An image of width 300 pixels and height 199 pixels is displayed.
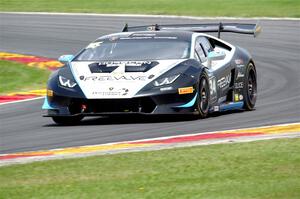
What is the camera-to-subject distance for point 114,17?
3194 cm

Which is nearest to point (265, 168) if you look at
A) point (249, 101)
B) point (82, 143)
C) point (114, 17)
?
point (82, 143)

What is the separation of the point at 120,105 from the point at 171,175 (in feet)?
13.5

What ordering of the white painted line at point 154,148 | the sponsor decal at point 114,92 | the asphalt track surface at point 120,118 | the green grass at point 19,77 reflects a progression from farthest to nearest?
the green grass at point 19,77, the sponsor decal at point 114,92, the asphalt track surface at point 120,118, the white painted line at point 154,148

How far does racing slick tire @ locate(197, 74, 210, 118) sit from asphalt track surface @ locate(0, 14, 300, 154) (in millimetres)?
138

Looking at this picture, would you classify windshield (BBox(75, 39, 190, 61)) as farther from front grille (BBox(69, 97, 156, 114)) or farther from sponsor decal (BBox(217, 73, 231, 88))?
front grille (BBox(69, 97, 156, 114))

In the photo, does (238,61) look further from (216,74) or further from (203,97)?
(203,97)

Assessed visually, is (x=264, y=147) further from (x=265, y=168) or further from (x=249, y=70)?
(x=249, y=70)

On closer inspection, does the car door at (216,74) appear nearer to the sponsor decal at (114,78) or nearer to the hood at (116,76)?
the hood at (116,76)

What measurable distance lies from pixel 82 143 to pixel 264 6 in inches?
903

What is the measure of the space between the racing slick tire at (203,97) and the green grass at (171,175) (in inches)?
111

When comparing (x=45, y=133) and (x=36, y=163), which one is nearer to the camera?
(x=36, y=163)

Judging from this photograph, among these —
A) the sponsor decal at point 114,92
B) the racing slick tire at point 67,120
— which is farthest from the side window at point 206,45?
the racing slick tire at point 67,120

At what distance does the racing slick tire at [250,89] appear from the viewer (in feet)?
46.4

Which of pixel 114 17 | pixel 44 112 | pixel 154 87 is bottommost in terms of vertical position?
pixel 114 17
